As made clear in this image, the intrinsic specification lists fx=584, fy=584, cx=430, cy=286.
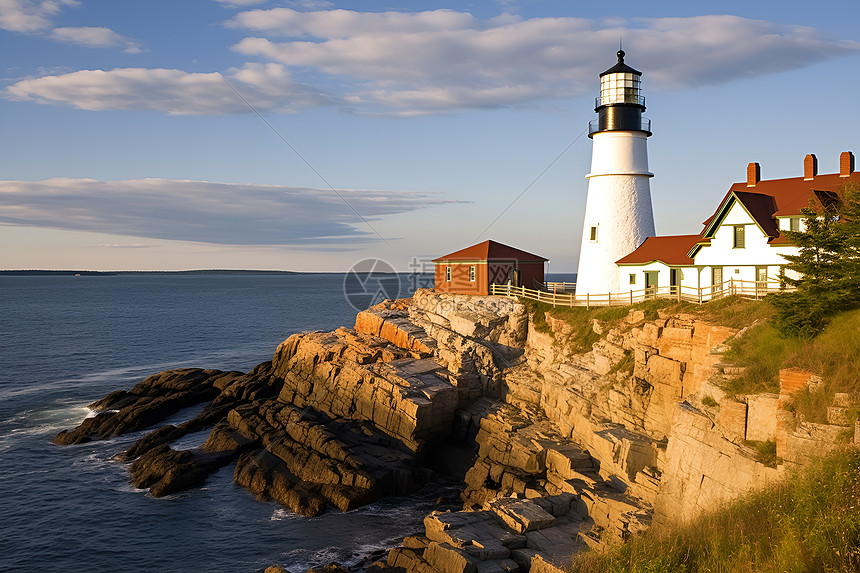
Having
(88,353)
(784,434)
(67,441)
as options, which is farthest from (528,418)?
(88,353)

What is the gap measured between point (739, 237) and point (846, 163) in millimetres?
6178

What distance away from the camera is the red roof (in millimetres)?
31552

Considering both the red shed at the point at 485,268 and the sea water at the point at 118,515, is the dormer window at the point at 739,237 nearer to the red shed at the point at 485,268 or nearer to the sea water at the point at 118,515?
the red shed at the point at 485,268

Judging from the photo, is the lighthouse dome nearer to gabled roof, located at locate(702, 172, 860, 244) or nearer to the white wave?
gabled roof, located at locate(702, 172, 860, 244)

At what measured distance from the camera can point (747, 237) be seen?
28484 millimetres

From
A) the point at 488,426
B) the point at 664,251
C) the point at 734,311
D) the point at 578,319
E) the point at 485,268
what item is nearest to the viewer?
the point at 734,311

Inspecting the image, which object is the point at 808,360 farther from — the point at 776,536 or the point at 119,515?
the point at 119,515

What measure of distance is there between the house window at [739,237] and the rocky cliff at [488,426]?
674 centimetres

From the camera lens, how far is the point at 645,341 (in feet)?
82.6

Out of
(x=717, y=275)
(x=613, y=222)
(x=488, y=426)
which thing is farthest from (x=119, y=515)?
(x=717, y=275)

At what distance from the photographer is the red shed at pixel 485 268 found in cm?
3878

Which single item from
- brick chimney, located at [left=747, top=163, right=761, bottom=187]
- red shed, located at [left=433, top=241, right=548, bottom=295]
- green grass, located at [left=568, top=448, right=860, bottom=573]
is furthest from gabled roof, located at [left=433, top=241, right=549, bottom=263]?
green grass, located at [left=568, top=448, right=860, bottom=573]

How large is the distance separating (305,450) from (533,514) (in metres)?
12.3

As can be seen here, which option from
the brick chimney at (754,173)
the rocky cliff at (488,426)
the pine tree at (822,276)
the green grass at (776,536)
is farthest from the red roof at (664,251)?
the green grass at (776,536)
